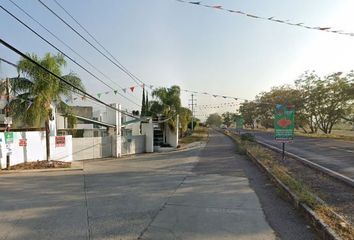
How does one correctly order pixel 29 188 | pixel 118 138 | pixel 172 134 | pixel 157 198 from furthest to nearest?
pixel 172 134 < pixel 118 138 < pixel 29 188 < pixel 157 198

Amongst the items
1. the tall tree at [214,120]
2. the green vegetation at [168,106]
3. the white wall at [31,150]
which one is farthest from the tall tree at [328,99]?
the tall tree at [214,120]

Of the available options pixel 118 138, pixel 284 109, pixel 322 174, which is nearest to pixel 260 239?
pixel 322 174

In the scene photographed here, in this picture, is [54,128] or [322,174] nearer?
[322,174]

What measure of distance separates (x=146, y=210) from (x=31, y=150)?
12426 millimetres

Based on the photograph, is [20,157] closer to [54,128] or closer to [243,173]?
[54,128]

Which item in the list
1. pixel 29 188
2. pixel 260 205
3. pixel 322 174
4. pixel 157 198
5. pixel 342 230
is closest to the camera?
pixel 342 230

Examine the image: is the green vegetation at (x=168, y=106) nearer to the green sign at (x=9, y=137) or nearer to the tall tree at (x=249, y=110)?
the green sign at (x=9, y=137)

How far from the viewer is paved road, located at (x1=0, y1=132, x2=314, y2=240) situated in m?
6.01

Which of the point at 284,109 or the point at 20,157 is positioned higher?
the point at 284,109

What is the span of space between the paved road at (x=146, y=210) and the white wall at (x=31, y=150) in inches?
154

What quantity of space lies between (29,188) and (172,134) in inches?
1100

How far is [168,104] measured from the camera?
42.1 meters

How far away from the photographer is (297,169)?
558 inches

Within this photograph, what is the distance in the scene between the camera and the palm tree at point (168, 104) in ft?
126
